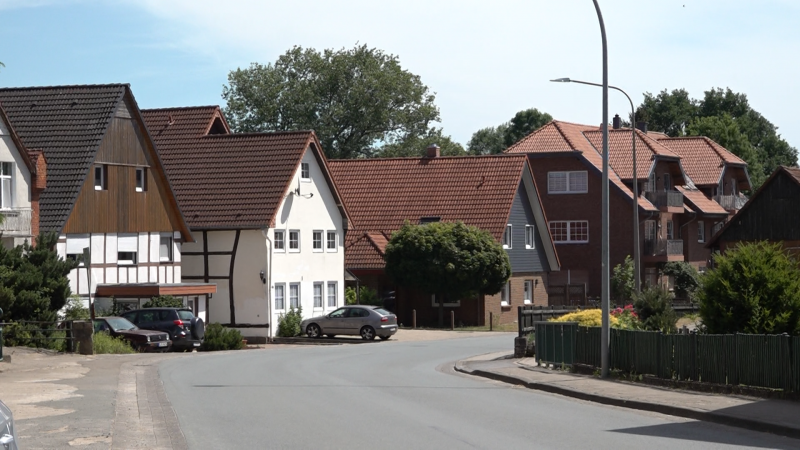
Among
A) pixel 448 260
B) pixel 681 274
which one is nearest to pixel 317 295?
pixel 448 260

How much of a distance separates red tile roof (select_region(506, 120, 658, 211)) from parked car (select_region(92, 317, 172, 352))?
118 ft

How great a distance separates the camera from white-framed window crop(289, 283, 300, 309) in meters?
50.4

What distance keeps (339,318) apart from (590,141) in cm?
3075

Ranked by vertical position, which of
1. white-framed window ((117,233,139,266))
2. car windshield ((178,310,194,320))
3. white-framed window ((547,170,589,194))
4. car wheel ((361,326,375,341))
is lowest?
car wheel ((361,326,375,341))

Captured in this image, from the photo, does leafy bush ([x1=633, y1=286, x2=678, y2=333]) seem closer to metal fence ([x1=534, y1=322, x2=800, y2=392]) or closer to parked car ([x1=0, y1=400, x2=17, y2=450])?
metal fence ([x1=534, y1=322, x2=800, y2=392])

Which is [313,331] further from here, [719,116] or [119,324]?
[719,116]

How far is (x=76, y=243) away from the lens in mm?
41656

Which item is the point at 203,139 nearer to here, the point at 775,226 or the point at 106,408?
the point at 775,226

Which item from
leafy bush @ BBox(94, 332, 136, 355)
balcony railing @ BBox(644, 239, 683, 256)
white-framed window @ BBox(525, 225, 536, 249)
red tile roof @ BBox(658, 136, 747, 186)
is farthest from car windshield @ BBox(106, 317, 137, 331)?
red tile roof @ BBox(658, 136, 747, 186)

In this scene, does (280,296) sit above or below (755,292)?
below

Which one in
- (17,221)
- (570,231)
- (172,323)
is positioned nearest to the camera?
(172,323)

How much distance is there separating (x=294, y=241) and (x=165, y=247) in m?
6.46

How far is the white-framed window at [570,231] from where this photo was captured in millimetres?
67375

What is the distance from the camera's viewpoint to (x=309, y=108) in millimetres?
90062
